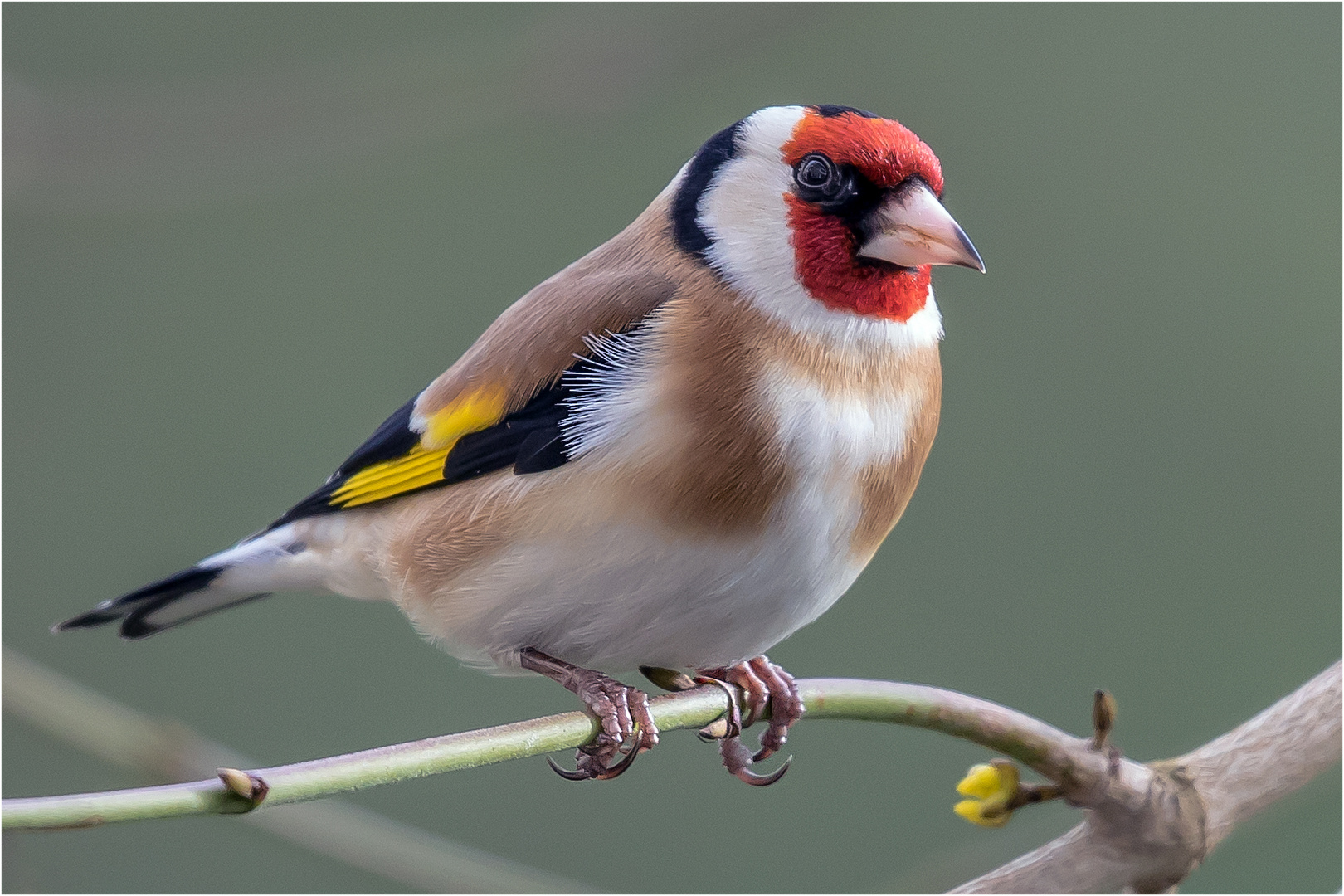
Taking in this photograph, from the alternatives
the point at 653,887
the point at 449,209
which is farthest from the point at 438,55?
the point at 653,887

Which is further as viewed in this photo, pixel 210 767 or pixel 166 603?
pixel 166 603

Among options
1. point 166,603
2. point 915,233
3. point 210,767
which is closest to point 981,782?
point 915,233

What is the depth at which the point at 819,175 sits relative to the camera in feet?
5.63

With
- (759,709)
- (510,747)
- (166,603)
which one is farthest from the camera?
(166,603)

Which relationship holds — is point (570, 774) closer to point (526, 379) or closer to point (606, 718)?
point (606, 718)

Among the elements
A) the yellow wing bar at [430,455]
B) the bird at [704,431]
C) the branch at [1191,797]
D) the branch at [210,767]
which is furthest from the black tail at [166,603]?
the branch at [1191,797]

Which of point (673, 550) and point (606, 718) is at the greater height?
point (673, 550)

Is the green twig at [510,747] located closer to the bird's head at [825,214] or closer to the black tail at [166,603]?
the bird's head at [825,214]

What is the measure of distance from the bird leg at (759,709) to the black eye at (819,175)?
0.62 meters

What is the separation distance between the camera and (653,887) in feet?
8.76

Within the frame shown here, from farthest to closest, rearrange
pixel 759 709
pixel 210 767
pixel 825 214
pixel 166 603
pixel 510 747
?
pixel 166 603 < pixel 210 767 < pixel 759 709 < pixel 825 214 < pixel 510 747

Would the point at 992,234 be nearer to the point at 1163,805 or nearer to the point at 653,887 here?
the point at 653,887

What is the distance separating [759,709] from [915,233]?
674 millimetres

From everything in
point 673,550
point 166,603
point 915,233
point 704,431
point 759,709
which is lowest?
point 759,709
